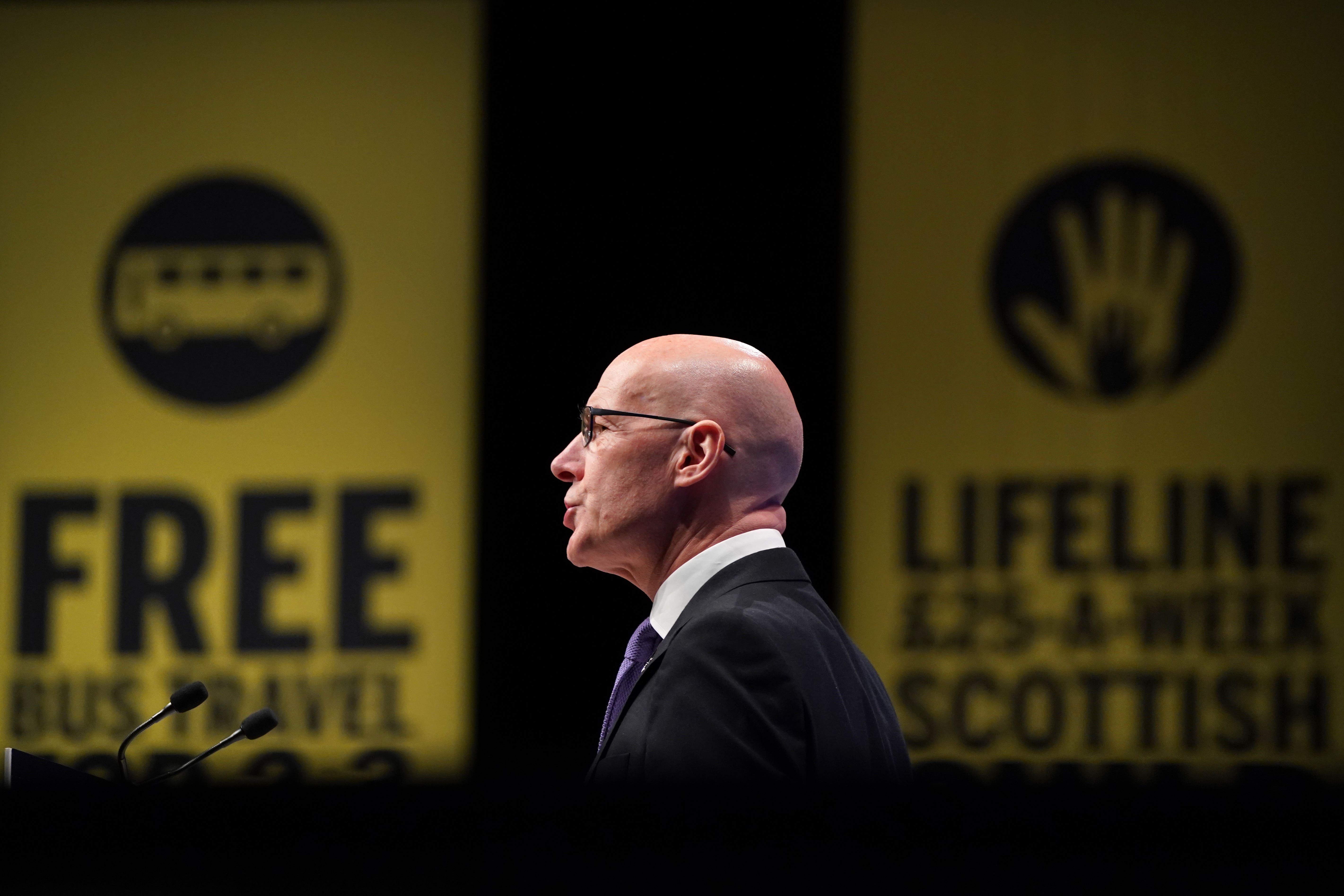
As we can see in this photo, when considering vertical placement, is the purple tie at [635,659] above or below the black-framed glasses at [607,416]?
below

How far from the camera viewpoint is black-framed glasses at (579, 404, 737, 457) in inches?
74.6

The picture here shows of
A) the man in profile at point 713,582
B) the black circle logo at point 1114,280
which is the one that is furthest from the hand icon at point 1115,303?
the man in profile at point 713,582

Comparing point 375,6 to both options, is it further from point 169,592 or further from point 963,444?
point 963,444

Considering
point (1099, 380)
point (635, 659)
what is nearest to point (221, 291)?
point (1099, 380)

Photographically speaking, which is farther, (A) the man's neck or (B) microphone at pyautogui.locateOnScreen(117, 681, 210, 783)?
(A) the man's neck

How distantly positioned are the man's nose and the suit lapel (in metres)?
0.30

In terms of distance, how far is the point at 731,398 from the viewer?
1913 mm

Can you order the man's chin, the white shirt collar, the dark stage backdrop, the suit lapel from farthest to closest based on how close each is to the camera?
the dark stage backdrop
the man's chin
the white shirt collar
the suit lapel

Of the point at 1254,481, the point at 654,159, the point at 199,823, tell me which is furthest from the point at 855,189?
the point at 199,823

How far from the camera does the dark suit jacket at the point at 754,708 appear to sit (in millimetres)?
1481

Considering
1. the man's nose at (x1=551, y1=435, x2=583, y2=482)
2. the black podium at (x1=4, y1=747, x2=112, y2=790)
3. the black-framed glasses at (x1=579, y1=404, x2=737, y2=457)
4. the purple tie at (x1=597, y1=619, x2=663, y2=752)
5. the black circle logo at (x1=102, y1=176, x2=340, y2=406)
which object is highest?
the black circle logo at (x1=102, y1=176, x2=340, y2=406)

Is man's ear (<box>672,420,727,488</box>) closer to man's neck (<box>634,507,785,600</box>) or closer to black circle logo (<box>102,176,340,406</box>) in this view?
man's neck (<box>634,507,785,600</box>)

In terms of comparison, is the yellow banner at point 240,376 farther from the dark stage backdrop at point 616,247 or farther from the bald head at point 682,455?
the bald head at point 682,455

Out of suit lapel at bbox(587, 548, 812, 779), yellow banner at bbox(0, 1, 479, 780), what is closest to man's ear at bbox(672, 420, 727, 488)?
suit lapel at bbox(587, 548, 812, 779)
